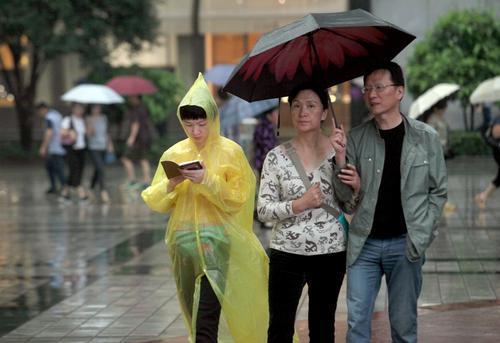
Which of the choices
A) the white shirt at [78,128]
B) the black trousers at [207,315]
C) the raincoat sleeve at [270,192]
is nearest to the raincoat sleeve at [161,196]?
the black trousers at [207,315]

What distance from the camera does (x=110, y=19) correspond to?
28.8 m

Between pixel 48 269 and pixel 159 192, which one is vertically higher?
pixel 159 192

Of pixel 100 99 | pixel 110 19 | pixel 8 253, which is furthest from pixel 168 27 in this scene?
pixel 8 253

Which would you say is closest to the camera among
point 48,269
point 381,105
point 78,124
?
point 381,105

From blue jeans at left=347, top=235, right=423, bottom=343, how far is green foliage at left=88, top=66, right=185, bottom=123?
23.1m

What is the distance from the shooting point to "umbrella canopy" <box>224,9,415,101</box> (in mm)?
5547

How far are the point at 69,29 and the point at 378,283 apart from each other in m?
23.3

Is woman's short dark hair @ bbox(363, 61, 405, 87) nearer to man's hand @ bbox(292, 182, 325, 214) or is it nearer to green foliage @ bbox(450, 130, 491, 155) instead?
man's hand @ bbox(292, 182, 325, 214)

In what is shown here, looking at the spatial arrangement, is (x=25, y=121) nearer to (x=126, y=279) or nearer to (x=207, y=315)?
(x=126, y=279)

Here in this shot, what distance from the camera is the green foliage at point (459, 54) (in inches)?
957

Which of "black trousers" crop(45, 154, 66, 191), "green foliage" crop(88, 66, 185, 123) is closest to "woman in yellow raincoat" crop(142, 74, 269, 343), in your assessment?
"black trousers" crop(45, 154, 66, 191)

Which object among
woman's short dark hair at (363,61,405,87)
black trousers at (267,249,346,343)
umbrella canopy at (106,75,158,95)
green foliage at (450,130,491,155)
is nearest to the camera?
woman's short dark hair at (363,61,405,87)

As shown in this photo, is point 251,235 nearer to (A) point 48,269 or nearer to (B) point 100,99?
(A) point 48,269

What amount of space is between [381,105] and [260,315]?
153cm
